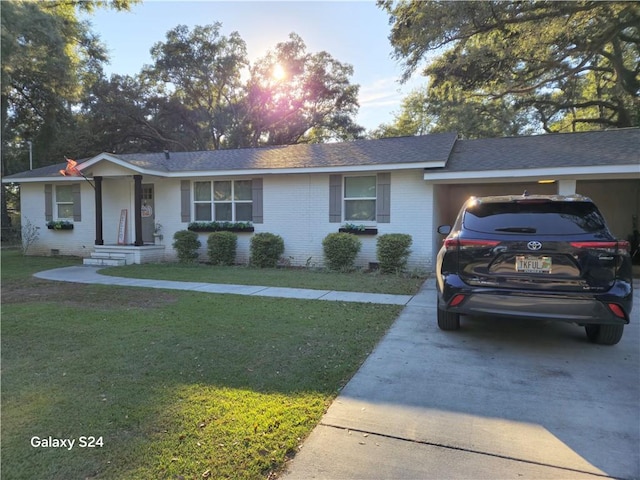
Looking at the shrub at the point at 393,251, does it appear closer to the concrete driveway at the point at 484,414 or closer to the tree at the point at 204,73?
the concrete driveway at the point at 484,414

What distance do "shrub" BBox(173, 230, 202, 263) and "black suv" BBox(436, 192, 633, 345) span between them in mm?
9448

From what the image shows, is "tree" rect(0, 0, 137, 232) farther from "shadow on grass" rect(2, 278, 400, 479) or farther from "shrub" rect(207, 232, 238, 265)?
"shadow on grass" rect(2, 278, 400, 479)

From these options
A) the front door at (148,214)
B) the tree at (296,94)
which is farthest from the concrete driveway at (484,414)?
the tree at (296,94)

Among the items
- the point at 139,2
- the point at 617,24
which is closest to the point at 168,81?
the point at 139,2

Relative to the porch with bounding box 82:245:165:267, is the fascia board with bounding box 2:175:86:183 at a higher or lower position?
higher

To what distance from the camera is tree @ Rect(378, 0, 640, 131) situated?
10.9 m

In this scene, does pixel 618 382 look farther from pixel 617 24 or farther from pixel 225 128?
pixel 225 128

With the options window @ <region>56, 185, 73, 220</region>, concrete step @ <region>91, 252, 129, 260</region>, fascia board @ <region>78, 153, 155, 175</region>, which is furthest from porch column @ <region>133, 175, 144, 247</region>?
window @ <region>56, 185, 73, 220</region>

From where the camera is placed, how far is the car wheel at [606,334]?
4371mm

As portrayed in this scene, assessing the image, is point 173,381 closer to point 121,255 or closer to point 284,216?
point 284,216

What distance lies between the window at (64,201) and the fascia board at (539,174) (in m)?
12.6

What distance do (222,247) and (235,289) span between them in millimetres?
4113

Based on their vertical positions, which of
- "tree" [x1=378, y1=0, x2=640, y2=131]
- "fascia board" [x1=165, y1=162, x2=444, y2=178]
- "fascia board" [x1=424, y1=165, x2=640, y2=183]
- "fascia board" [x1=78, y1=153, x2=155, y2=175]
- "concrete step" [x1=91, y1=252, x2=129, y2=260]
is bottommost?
"concrete step" [x1=91, y1=252, x2=129, y2=260]

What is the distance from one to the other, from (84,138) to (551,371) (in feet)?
89.8
